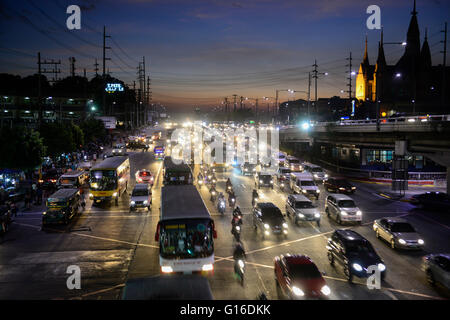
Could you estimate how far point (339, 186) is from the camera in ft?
121

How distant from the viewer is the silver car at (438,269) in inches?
571

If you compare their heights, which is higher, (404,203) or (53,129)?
(53,129)

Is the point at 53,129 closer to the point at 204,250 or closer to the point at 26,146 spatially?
the point at 26,146

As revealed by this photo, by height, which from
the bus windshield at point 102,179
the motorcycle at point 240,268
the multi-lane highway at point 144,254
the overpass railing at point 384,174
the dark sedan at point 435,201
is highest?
the bus windshield at point 102,179

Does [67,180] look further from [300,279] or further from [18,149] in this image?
[300,279]

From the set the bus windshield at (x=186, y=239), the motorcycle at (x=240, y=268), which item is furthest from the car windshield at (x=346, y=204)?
the bus windshield at (x=186, y=239)

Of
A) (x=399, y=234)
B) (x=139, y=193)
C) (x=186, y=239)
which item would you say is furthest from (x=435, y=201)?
(x=139, y=193)

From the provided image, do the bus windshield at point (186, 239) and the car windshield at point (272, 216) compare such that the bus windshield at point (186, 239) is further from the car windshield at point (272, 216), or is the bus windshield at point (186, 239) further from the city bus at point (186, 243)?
the car windshield at point (272, 216)

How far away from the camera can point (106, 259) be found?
18594mm

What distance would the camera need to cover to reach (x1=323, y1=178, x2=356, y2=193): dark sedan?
36.1 meters

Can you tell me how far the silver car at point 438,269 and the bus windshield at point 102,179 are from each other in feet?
77.4

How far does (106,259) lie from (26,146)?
20.9 m

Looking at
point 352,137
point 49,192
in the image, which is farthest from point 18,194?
point 352,137

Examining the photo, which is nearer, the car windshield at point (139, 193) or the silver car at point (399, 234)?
the silver car at point (399, 234)
